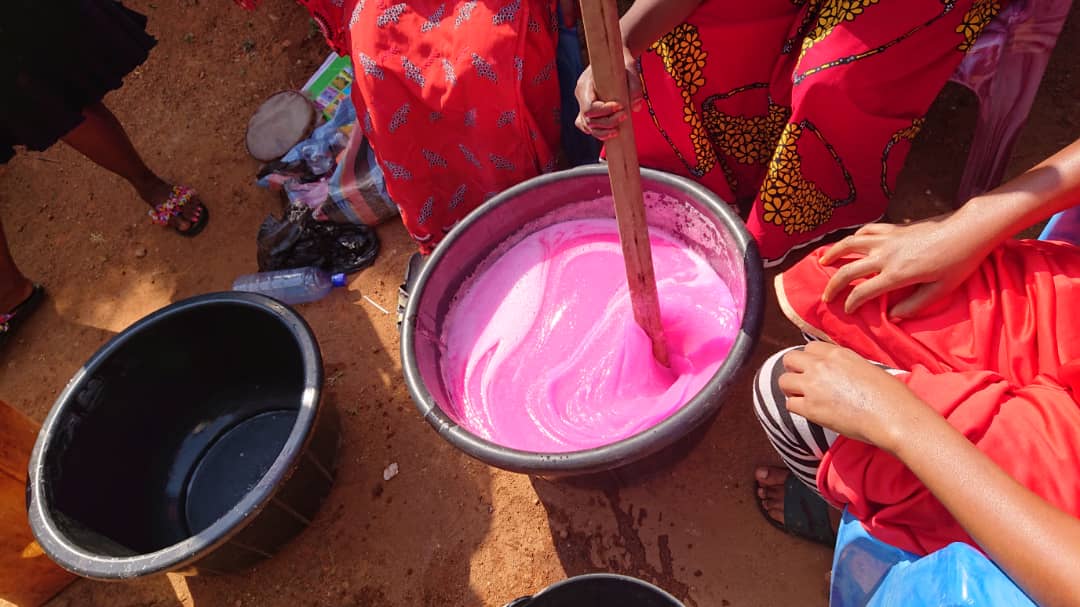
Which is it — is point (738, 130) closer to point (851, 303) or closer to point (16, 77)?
point (851, 303)

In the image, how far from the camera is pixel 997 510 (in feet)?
3.17

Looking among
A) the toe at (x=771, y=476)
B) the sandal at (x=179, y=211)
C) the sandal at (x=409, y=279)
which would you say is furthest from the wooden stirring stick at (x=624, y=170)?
the sandal at (x=179, y=211)

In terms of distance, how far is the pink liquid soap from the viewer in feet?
5.59

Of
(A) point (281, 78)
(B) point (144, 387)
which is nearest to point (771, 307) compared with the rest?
(B) point (144, 387)

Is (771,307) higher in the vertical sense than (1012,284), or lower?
lower

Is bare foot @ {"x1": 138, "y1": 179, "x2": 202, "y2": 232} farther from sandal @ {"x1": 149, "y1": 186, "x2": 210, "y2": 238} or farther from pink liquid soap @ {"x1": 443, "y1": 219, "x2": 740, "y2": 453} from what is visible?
pink liquid soap @ {"x1": 443, "y1": 219, "x2": 740, "y2": 453}

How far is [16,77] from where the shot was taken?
2.31 meters

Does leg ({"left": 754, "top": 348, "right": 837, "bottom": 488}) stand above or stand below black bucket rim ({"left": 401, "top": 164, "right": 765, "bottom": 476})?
below

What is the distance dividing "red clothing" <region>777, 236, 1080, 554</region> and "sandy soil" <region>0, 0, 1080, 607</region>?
713 millimetres

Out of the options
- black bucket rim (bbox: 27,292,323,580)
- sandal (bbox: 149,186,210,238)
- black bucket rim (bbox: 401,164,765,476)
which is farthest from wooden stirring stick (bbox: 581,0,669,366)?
Answer: sandal (bbox: 149,186,210,238)

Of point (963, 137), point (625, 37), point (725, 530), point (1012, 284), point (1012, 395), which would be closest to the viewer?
point (1012, 395)

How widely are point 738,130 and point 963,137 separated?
0.94 meters

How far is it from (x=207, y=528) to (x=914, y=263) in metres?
1.78

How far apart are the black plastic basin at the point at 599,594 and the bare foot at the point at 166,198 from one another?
236cm
